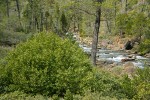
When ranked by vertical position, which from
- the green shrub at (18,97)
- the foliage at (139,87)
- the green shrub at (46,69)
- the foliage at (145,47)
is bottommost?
the foliage at (145,47)

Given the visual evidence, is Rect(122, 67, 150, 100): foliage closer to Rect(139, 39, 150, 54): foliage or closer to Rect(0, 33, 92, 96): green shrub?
Rect(0, 33, 92, 96): green shrub

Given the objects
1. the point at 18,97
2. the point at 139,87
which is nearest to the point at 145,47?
the point at 139,87

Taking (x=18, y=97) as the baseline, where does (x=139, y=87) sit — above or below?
below

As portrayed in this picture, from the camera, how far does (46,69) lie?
1027 cm

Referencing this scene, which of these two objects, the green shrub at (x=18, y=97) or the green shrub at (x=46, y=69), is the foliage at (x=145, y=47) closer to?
the green shrub at (x=46, y=69)

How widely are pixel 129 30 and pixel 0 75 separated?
4597 cm

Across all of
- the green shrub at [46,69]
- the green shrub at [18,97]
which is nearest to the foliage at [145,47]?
the green shrub at [46,69]

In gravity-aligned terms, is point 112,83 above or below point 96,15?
below

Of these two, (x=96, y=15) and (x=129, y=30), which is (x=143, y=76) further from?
(x=129, y=30)

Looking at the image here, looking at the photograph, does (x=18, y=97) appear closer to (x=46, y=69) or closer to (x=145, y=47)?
(x=46, y=69)

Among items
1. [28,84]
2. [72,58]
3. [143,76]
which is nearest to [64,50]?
[72,58]

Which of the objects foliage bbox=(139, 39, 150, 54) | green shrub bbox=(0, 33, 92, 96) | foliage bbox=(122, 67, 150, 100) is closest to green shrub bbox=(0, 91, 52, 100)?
green shrub bbox=(0, 33, 92, 96)

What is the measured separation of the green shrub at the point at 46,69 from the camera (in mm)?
10227

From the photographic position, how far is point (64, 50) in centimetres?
1123
